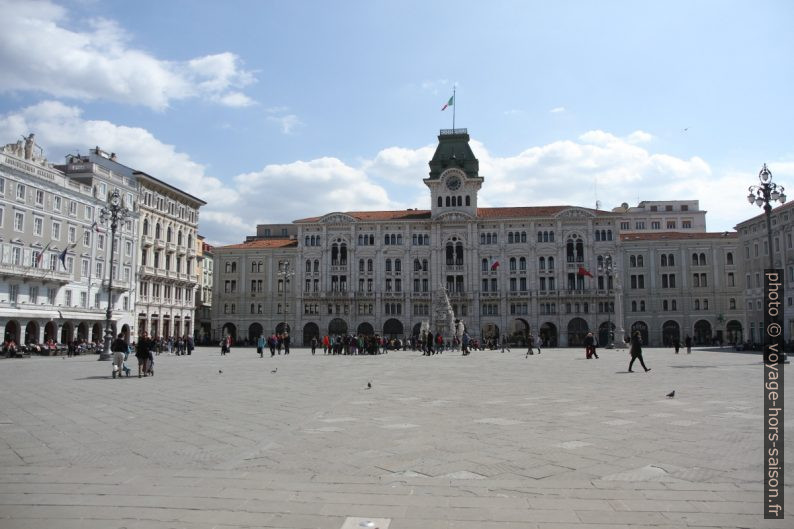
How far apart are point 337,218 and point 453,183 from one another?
51.9 ft

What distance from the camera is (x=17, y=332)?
4641 cm

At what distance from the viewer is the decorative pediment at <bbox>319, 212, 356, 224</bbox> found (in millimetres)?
80000

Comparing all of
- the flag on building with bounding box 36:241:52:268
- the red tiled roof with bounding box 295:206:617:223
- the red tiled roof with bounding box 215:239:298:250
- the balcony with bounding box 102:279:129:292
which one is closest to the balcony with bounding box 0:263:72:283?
the flag on building with bounding box 36:241:52:268

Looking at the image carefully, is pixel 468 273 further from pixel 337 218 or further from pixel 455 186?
pixel 337 218

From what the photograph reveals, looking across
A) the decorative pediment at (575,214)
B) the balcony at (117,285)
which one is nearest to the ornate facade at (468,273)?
the decorative pediment at (575,214)

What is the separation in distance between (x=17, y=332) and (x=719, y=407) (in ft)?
161

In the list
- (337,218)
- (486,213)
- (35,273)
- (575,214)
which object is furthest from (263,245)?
(575,214)

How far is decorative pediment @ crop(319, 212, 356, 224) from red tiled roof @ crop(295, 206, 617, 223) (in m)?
0.50

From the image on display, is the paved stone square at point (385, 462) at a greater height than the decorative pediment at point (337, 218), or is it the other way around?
the decorative pediment at point (337, 218)

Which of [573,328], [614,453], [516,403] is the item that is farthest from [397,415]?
[573,328]

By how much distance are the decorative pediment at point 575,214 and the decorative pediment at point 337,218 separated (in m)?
26.6

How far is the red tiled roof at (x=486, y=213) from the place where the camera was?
77438mm

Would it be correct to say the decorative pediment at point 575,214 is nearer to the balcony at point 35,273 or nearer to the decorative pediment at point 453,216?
the decorative pediment at point 453,216

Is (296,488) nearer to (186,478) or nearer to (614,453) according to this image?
(186,478)
